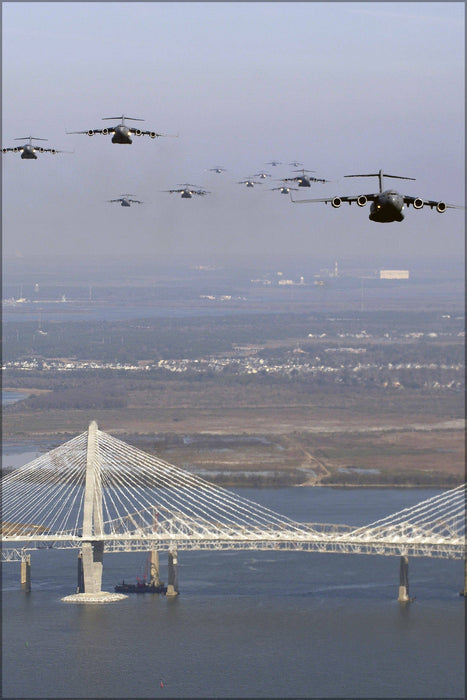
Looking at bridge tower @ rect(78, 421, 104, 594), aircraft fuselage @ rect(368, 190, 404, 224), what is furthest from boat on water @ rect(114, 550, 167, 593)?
aircraft fuselage @ rect(368, 190, 404, 224)

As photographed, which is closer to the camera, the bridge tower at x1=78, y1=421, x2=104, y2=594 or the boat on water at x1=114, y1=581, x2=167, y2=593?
the bridge tower at x1=78, y1=421, x2=104, y2=594

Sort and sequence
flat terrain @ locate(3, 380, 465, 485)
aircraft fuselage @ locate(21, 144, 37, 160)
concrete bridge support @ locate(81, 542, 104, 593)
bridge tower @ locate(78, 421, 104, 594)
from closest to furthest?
aircraft fuselage @ locate(21, 144, 37, 160) < concrete bridge support @ locate(81, 542, 104, 593) < bridge tower @ locate(78, 421, 104, 594) < flat terrain @ locate(3, 380, 465, 485)

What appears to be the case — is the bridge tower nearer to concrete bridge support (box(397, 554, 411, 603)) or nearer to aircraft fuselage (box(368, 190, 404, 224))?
concrete bridge support (box(397, 554, 411, 603))

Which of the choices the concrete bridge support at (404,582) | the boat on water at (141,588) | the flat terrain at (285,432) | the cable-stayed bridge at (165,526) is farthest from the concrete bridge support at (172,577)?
the flat terrain at (285,432)

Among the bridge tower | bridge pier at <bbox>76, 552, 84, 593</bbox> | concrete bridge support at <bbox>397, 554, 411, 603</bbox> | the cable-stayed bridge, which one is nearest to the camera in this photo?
concrete bridge support at <bbox>397, 554, 411, 603</bbox>

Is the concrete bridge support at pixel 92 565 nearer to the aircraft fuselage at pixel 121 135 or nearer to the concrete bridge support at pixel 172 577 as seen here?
the concrete bridge support at pixel 172 577
